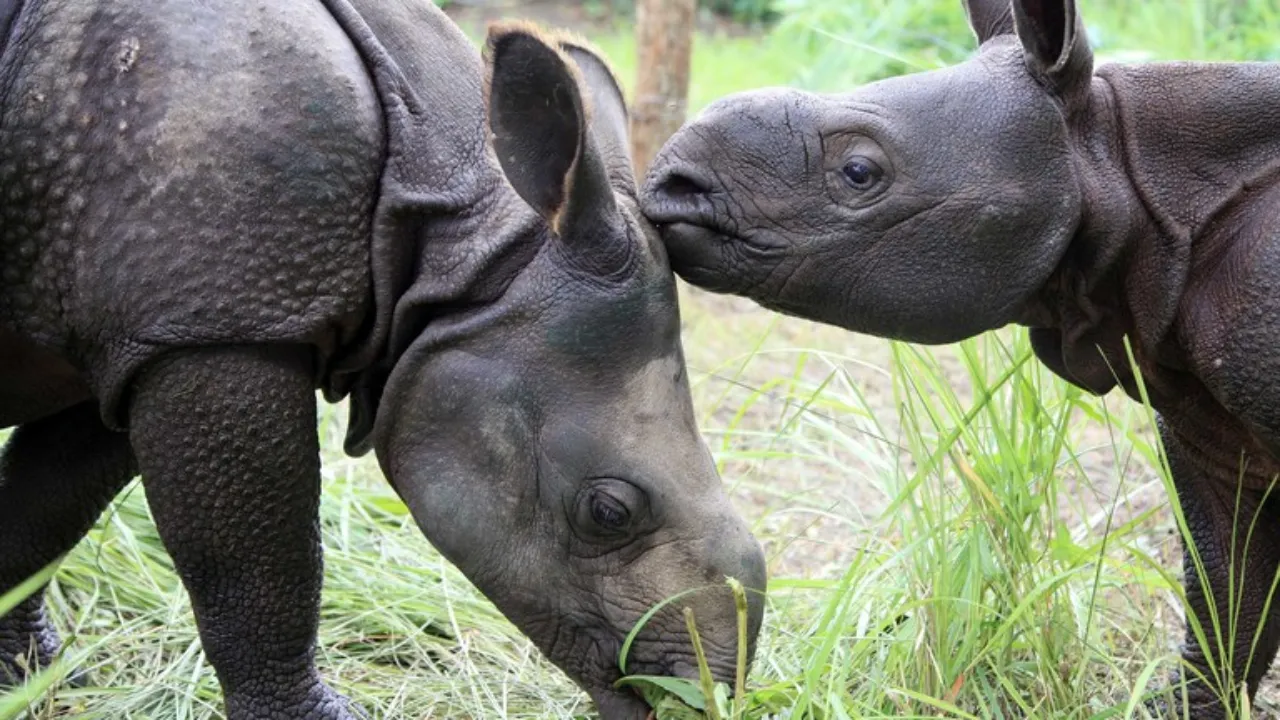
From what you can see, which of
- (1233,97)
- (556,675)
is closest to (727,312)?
(556,675)

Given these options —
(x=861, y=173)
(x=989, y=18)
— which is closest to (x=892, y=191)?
(x=861, y=173)

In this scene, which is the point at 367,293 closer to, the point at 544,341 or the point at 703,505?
the point at 544,341

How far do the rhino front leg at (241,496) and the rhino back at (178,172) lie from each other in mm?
82

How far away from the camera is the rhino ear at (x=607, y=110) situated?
403cm

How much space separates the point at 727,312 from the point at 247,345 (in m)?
5.03

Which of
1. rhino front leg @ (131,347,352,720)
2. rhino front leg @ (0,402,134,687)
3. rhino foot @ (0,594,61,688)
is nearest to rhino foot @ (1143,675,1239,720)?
rhino front leg @ (131,347,352,720)

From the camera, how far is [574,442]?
3.83 meters

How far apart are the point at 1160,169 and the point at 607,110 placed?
124 cm

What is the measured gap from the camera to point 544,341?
3.82 meters

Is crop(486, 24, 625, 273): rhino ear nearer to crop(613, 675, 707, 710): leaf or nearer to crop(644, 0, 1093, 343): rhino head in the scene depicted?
crop(644, 0, 1093, 343): rhino head

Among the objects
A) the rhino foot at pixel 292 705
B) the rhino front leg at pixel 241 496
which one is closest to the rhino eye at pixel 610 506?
the rhino front leg at pixel 241 496

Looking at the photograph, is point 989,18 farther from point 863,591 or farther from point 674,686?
point 674,686

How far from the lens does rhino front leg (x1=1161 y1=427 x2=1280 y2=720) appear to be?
4.30m

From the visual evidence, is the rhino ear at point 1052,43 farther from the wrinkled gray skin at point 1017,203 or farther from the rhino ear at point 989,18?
the rhino ear at point 989,18
